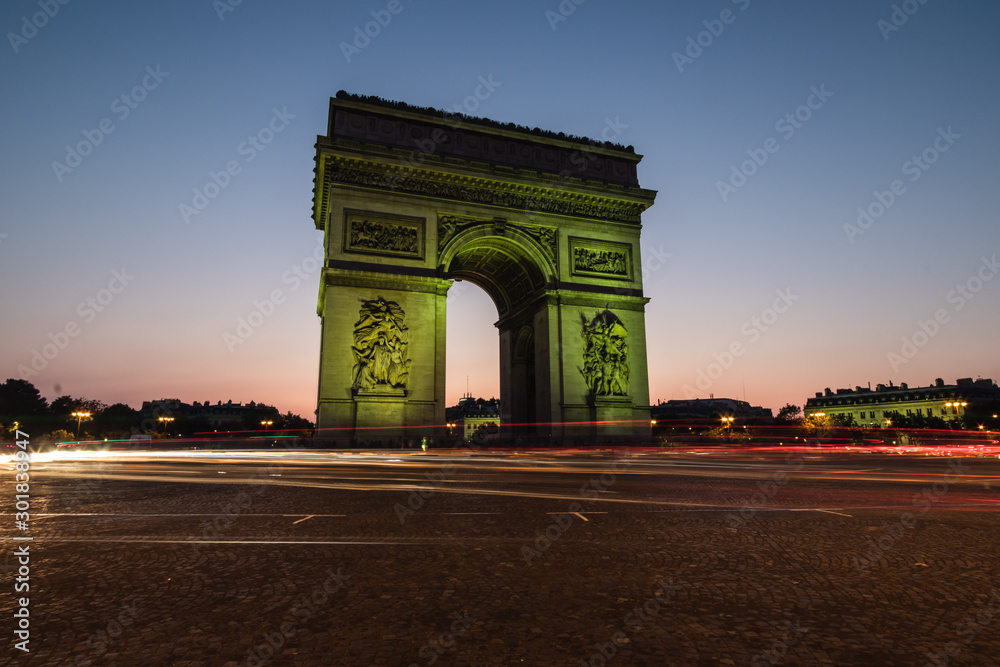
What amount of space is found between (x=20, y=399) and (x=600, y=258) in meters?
88.7

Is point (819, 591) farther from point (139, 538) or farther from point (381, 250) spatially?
point (381, 250)

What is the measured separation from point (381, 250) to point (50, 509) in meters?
19.9

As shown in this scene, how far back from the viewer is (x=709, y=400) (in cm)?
13388

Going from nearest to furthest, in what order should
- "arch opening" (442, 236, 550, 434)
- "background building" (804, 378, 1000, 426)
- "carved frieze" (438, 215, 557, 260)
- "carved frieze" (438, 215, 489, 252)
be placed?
1. "carved frieze" (438, 215, 489, 252)
2. "carved frieze" (438, 215, 557, 260)
3. "arch opening" (442, 236, 550, 434)
4. "background building" (804, 378, 1000, 426)

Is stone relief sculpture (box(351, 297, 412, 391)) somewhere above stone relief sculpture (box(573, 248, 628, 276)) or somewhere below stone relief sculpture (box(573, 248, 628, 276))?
below

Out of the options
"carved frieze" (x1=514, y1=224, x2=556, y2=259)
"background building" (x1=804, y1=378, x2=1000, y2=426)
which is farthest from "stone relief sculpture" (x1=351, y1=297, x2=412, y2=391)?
"background building" (x1=804, y1=378, x2=1000, y2=426)

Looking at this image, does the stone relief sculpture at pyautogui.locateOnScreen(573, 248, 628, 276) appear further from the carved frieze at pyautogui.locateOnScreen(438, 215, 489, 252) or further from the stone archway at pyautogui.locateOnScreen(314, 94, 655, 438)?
the carved frieze at pyautogui.locateOnScreen(438, 215, 489, 252)

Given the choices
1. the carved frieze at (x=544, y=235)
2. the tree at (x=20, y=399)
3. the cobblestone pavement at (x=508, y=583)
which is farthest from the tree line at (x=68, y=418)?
the cobblestone pavement at (x=508, y=583)

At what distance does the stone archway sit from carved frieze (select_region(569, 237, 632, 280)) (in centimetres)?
7

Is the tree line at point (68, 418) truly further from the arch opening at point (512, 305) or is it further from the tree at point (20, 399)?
the arch opening at point (512, 305)

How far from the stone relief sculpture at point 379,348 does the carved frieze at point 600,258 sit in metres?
9.46

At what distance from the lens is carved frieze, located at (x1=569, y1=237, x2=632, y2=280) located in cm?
2873

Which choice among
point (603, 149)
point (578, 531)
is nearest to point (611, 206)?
point (603, 149)

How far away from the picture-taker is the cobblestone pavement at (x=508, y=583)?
241cm
